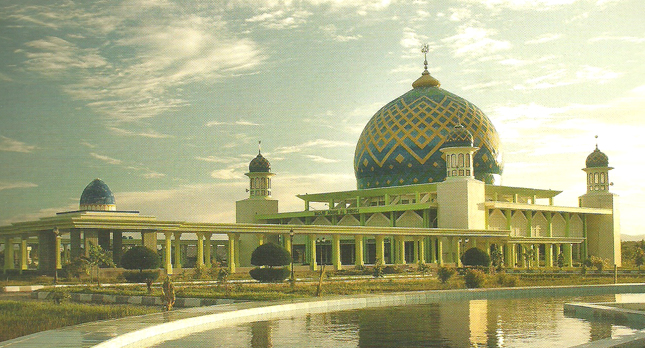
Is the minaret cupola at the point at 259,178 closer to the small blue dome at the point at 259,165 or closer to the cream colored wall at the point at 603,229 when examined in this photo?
the small blue dome at the point at 259,165

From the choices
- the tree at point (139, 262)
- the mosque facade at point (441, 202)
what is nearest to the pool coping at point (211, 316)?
the tree at point (139, 262)

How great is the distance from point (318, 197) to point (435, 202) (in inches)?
466

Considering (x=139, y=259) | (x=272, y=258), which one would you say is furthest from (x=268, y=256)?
(x=139, y=259)

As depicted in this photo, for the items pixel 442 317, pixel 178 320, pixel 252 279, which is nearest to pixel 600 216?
pixel 252 279

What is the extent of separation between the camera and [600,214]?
63.7m

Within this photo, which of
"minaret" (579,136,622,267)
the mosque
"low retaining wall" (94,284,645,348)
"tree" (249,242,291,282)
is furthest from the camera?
"minaret" (579,136,622,267)

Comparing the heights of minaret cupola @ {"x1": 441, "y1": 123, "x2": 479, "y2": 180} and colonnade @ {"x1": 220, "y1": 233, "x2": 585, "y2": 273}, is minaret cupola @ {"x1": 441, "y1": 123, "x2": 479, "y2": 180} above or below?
above

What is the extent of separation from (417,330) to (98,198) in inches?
1088

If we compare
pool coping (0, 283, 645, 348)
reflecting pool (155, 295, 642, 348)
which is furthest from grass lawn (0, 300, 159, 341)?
reflecting pool (155, 295, 642, 348)

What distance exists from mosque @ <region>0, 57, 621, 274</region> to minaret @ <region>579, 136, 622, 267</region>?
3.3 inches

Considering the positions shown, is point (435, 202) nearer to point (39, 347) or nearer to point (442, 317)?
point (442, 317)

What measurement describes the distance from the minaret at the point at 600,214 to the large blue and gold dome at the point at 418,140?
851 centimetres

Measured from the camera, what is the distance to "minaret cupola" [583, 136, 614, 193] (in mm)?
64312

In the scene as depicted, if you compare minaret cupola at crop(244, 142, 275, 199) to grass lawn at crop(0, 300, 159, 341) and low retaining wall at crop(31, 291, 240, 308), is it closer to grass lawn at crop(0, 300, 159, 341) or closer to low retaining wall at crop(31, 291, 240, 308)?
low retaining wall at crop(31, 291, 240, 308)
